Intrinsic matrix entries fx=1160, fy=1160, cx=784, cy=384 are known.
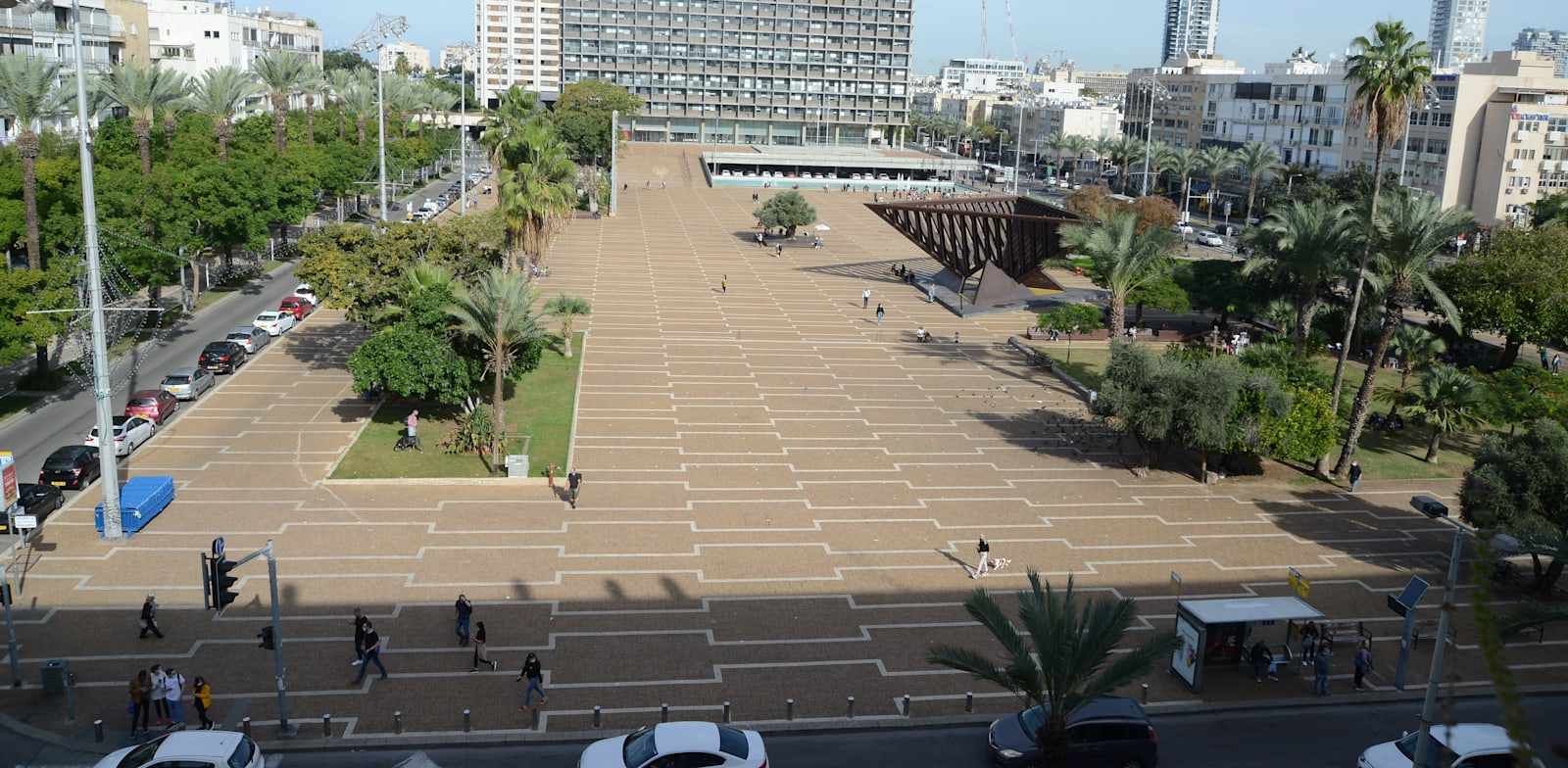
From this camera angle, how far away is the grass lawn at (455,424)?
110ft

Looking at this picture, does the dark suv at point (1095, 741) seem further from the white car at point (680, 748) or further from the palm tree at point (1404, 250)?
the palm tree at point (1404, 250)

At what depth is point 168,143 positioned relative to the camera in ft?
210

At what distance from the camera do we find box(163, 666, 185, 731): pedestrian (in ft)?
65.0

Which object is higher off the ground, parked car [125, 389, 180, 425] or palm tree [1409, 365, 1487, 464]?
palm tree [1409, 365, 1487, 464]

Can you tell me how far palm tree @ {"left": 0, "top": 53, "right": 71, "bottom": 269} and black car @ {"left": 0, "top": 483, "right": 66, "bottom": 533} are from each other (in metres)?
14.9

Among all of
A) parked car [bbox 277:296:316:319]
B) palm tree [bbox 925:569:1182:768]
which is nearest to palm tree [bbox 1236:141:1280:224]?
parked car [bbox 277:296:316:319]

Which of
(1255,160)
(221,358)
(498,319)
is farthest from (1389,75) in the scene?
(1255,160)

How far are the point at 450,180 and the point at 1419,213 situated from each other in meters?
107

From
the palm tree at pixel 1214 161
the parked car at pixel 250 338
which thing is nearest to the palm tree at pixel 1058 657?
the parked car at pixel 250 338

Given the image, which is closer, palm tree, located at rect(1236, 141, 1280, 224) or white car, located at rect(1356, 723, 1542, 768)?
white car, located at rect(1356, 723, 1542, 768)

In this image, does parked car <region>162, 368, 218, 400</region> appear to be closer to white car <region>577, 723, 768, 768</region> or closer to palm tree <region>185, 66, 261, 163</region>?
palm tree <region>185, 66, 261, 163</region>

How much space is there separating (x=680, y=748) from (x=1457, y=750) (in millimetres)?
12275

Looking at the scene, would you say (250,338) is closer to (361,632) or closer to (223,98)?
(223,98)

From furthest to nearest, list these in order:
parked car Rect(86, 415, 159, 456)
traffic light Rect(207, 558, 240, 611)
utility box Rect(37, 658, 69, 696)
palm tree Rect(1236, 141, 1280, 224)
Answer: palm tree Rect(1236, 141, 1280, 224), parked car Rect(86, 415, 159, 456), utility box Rect(37, 658, 69, 696), traffic light Rect(207, 558, 240, 611)
